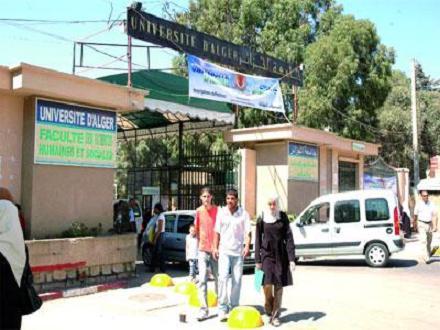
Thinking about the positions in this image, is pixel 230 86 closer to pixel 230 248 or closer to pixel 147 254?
pixel 147 254

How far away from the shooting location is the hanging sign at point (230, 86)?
46.1 ft

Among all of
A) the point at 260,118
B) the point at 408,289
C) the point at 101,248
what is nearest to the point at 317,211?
the point at 408,289

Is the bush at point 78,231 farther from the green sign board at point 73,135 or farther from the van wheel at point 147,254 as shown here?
the van wheel at point 147,254

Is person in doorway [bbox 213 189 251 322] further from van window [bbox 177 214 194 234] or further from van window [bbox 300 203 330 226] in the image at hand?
van window [bbox 300 203 330 226]

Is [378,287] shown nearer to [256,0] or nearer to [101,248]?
[101,248]

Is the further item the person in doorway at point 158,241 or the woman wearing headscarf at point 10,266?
the person in doorway at point 158,241

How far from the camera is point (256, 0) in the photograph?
25594 millimetres

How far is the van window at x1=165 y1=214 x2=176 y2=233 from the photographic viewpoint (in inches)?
521

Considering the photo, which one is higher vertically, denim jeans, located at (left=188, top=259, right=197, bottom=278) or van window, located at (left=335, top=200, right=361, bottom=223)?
van window, located at (left=335, top=200, right=361, bottom=223)

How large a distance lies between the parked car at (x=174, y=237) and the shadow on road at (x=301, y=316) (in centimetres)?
529

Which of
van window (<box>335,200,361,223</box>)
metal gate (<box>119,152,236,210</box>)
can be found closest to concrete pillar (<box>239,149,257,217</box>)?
metal gate (<box>119,152,236,210</box>)

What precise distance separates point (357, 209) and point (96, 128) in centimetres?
661

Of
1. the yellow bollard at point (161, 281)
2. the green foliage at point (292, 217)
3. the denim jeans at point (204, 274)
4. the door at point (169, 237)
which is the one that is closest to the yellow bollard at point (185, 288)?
the yellow bollard at point (161, 281)

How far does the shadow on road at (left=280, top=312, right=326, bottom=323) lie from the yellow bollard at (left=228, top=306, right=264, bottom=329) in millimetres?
561
